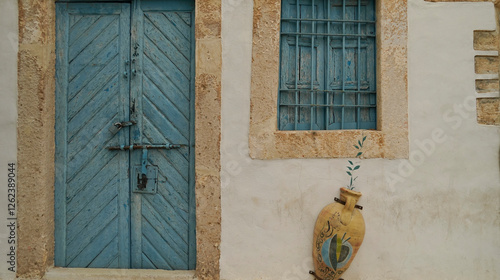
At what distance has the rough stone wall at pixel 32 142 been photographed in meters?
3.14

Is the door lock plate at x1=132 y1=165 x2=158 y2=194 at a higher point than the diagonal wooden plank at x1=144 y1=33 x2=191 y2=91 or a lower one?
lower

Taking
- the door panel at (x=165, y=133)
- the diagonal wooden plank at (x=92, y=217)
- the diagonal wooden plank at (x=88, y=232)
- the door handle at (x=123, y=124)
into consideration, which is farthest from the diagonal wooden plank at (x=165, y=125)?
the diagonal wooden plank at (x=88, y=232)

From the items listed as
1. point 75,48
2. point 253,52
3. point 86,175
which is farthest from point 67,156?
point 253,52

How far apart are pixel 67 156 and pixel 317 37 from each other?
89.9 inches

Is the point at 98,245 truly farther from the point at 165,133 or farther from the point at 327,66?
the point at 327,66

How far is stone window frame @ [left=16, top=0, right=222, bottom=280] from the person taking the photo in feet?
10.2

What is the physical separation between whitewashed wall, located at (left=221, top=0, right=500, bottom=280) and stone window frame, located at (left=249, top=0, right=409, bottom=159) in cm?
6

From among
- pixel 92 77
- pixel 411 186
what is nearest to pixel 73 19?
pixel 92 77

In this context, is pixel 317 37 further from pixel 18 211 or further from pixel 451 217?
pixel 18 211

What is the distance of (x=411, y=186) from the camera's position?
3119 millimetres

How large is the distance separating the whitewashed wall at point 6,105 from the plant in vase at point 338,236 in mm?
2418

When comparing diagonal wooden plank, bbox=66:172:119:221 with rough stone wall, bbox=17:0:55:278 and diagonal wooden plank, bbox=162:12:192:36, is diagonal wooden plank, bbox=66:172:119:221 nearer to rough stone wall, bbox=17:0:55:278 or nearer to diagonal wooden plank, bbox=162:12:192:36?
rough stone wall, bbox=17:0:55:278

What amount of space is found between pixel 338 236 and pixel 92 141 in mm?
2112

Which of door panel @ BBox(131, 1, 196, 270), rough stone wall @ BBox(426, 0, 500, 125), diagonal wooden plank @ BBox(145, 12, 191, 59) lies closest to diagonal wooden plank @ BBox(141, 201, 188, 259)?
door panel @ BBox(131, 1, 196, 270)
